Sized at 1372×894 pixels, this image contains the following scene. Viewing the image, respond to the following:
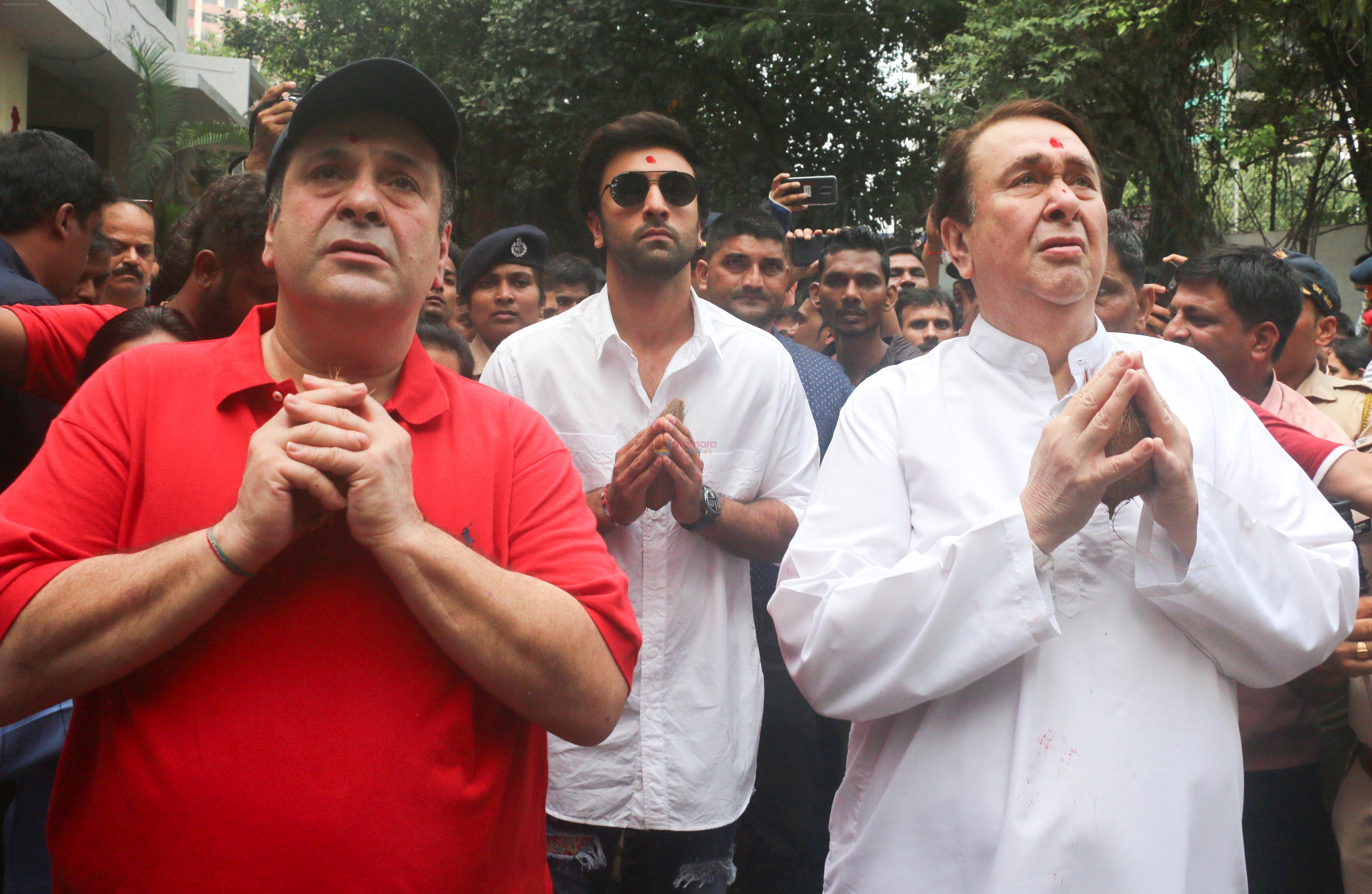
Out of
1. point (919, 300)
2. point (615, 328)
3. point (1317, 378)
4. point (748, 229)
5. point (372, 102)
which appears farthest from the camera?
point (919, 300)

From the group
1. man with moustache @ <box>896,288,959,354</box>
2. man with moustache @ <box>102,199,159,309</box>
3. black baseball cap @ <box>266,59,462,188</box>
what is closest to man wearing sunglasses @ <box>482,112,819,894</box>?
black baseball cap @ <box>266,59,462,188</box>

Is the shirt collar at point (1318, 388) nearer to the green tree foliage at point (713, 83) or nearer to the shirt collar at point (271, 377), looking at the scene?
the shirt collar at point (271, 377)

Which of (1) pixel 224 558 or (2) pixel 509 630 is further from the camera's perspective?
(2) pixel 509 630

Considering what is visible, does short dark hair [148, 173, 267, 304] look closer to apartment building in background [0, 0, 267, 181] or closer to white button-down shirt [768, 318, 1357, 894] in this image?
white button-down shirt [768, 318, 1357, 894]

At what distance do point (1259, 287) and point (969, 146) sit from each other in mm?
1486

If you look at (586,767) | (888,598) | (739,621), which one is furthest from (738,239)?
(888,598)

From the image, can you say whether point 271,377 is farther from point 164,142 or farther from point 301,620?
point 164,142

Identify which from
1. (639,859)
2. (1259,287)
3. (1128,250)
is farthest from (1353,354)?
(639,859)

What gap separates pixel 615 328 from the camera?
318cm

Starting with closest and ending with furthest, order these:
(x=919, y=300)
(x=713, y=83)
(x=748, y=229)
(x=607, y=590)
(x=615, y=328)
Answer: (x=607, y=590) < (x=615, y=328) < (x=748, y=229) < (x=919, y=300) < (x=713, y=83)

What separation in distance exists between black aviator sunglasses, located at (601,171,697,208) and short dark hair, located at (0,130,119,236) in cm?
189

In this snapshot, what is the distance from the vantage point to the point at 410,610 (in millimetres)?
1671

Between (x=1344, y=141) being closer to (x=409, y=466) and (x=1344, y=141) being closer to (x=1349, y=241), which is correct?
(x=1349, y=241)

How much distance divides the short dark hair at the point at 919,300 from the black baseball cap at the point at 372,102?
16.6 ft
